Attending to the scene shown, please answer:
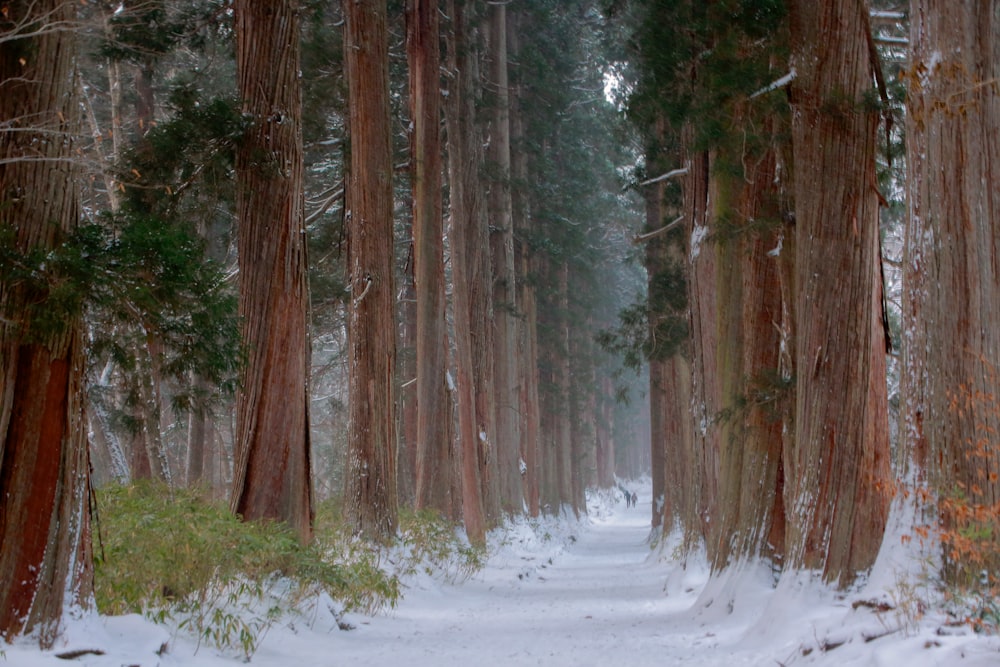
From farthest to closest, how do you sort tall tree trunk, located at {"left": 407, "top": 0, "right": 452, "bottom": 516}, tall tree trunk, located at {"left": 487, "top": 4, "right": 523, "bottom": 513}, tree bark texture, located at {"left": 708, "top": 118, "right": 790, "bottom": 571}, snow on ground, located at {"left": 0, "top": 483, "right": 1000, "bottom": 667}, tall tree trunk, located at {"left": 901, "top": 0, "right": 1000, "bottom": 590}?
tall tree trunk, located at {"left": 487, "top": 4, "right": 523, "bottom": 513}
tall tree trunk, located at {"left": 407, "top": 0, "right": 452, "bottom": 516}
tree bark texture, located at {"left": 708, "top": 118, "right": 790, "bottom": 571}
tall tree trunk, located at {"left": 901, "top": 0, "right": 1000, "bottom": 590}
snow on ground, located at {"left": 0, "top": 483, "right": 1000, "bottom": 667}

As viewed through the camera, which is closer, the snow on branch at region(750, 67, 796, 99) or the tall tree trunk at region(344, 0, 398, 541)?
the snow on branch at region(750, 67, 796, 99)

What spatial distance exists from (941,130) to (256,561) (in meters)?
6.06

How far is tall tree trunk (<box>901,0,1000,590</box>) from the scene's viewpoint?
246 inches

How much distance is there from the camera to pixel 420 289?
54.1ft

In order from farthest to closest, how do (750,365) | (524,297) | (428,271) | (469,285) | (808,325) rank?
1. (524,297)
2. (469,285)
3. (428,271)
4. (750,365)
5. (808,325)

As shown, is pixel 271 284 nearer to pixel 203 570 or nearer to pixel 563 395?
pixel 203 570

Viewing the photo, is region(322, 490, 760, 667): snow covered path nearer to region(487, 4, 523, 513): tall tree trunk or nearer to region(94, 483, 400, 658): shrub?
region(94, 483, 400, 658): shrub

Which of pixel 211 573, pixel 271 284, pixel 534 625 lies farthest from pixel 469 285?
pixel 211 573

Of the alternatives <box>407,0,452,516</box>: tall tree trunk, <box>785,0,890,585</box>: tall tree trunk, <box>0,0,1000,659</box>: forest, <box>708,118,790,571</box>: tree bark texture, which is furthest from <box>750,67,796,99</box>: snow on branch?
<box>407,0,452,516</box>: tall tree trunk

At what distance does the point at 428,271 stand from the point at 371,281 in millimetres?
3108

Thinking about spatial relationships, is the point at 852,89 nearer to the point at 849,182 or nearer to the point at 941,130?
the point at 849,182

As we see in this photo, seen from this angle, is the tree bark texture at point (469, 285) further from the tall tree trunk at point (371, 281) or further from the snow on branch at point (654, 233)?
the tall tree trunk at point (371, 281)

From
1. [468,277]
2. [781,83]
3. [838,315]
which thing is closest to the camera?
[838,315]

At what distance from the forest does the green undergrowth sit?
0.13 ft
